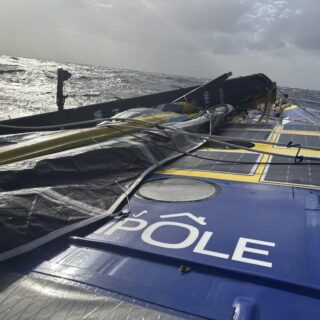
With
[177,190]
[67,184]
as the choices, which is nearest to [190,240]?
[177,190]

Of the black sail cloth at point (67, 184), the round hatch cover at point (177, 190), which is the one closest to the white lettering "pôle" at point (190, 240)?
the black sail cloth at point (67, 184)

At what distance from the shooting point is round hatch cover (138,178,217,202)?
11.0 ft

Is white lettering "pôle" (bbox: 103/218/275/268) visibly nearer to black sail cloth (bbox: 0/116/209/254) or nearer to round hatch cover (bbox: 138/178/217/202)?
black sail cloth (bbox: 0/116/209/254)

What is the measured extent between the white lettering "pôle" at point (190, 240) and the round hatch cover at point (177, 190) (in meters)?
0.53

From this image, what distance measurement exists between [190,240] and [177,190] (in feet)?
3.53

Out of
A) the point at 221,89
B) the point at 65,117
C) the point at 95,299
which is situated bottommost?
the point at 95,299

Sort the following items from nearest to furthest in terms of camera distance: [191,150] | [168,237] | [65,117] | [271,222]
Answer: [168,237], [271,222], [191,150], [65,117]

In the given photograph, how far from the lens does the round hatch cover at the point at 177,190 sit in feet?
11.0

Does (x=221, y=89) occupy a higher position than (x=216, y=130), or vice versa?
(x=221, y=89)

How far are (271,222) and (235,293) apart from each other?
3.35 feet

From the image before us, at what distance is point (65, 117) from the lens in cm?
575

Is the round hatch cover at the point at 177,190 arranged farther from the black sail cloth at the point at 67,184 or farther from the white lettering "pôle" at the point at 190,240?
the white lettering "pôle" at the point at 190,240

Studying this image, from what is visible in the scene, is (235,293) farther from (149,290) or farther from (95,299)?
(95,299)

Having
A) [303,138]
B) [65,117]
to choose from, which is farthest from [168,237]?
[303,138]
